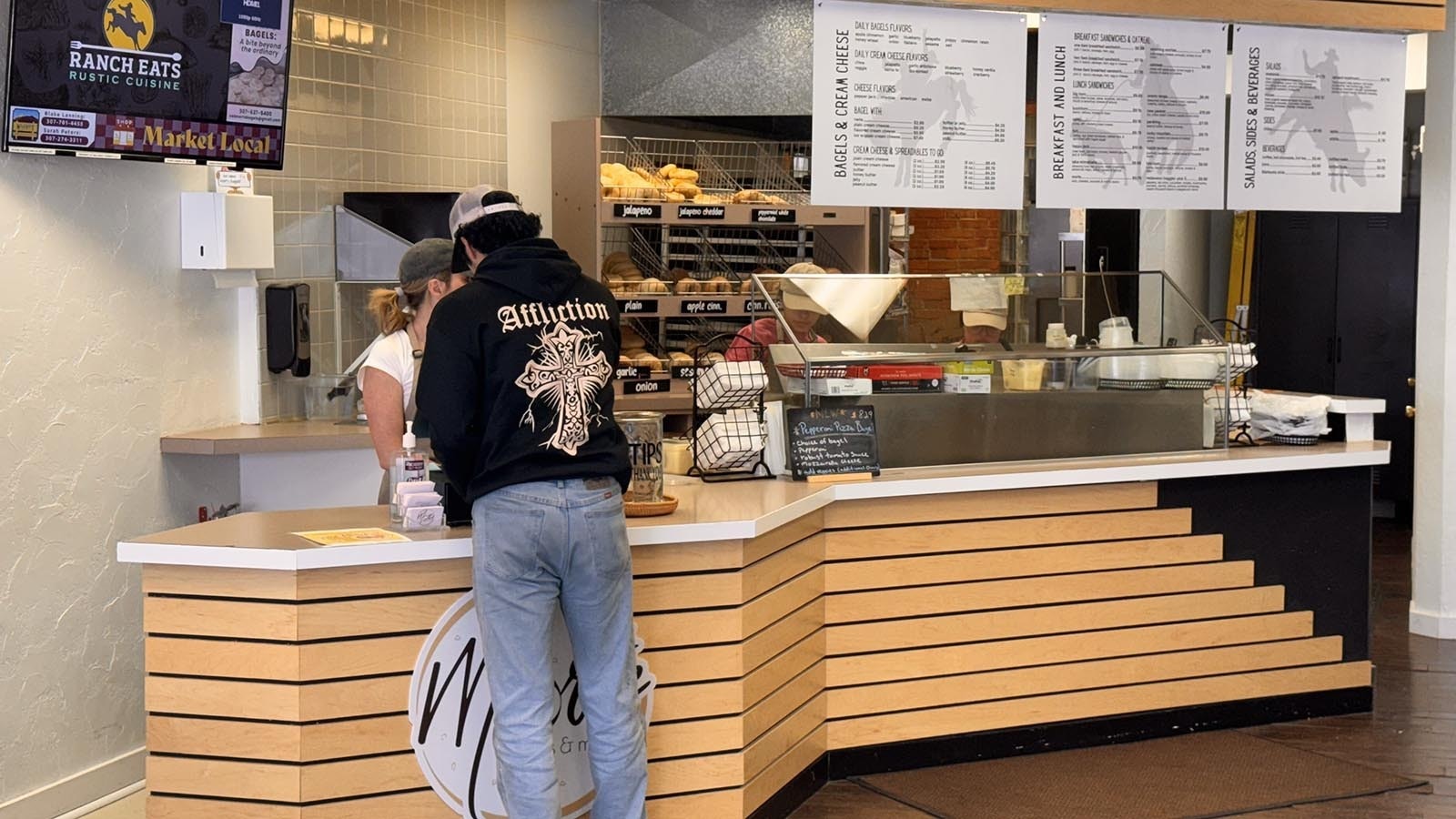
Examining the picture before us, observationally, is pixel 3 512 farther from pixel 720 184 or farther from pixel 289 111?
pixel 720 184

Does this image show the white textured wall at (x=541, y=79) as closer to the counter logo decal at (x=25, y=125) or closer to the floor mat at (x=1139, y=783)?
the counter logo decal at (x=25, y=125)

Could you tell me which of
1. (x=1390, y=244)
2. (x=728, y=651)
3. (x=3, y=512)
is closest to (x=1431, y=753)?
(x=728, y=651)

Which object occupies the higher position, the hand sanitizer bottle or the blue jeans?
the hand sanitizer bottle

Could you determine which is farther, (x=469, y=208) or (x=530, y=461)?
(x=469, y=208)

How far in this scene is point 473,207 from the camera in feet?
11.9

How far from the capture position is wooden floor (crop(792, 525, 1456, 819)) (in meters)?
4.56

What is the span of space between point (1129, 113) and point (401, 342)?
277cm

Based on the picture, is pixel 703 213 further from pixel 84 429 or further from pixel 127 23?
pixel 84 429

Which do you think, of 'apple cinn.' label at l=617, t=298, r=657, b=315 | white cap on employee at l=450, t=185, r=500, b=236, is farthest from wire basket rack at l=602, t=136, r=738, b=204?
white cap on employee at l=450, t=185, r=500, b=236

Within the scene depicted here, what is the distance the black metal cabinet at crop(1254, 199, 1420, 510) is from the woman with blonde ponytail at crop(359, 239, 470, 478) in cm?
757

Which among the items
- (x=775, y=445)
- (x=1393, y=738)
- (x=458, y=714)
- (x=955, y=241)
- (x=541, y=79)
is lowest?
(x=1393, y=738)

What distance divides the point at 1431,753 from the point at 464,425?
3.57 m

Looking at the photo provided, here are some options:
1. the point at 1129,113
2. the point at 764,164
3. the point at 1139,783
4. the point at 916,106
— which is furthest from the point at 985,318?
the point at 764,164

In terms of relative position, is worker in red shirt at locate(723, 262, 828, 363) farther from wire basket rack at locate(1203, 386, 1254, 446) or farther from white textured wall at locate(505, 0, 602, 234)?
white textured wall at locate(505, 0, 602, 234)
